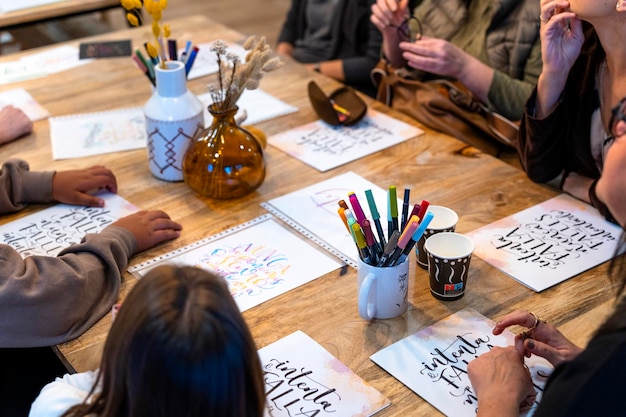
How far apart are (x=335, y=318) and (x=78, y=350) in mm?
399

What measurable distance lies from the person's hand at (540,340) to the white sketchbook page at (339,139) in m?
0.64

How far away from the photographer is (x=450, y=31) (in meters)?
2.19

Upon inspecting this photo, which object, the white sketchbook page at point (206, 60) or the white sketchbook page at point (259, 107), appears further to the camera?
the white sketchbook page at point (206, 60)

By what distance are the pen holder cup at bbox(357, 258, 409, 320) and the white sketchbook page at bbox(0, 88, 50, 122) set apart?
110 cm

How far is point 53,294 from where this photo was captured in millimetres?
1228

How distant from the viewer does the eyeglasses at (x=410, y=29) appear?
2131 millimetres

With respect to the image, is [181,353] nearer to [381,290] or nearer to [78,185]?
[381,290]

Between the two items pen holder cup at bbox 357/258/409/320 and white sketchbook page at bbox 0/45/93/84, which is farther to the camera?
white sketchbook page at bbox 0/45/93/84

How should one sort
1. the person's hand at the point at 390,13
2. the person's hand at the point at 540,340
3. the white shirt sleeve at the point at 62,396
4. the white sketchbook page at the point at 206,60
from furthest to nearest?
the white sketchbook page at the point at 206,60 < the person's hand at the point at 390,13 < the person's hand at the point at 540,340 < the white shirt sleeve at the point at 62,396

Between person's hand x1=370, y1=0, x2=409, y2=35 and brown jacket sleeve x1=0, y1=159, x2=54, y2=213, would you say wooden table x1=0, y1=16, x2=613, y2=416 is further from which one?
person's hand x1=370, y1=0, x2=409, y2=35

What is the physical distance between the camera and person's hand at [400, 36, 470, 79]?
1.95 meters

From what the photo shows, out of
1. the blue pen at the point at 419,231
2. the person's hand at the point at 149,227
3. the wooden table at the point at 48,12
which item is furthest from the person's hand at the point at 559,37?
the wooden table at the point at 48,12

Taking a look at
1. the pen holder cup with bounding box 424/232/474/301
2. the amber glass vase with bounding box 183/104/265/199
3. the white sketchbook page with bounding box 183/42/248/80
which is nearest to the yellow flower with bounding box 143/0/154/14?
the amber glass vase with bounding box 183/104/265/199

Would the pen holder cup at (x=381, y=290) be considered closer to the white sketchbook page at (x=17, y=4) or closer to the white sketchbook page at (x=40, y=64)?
the white sketchbook page at (x=40, y=64)
